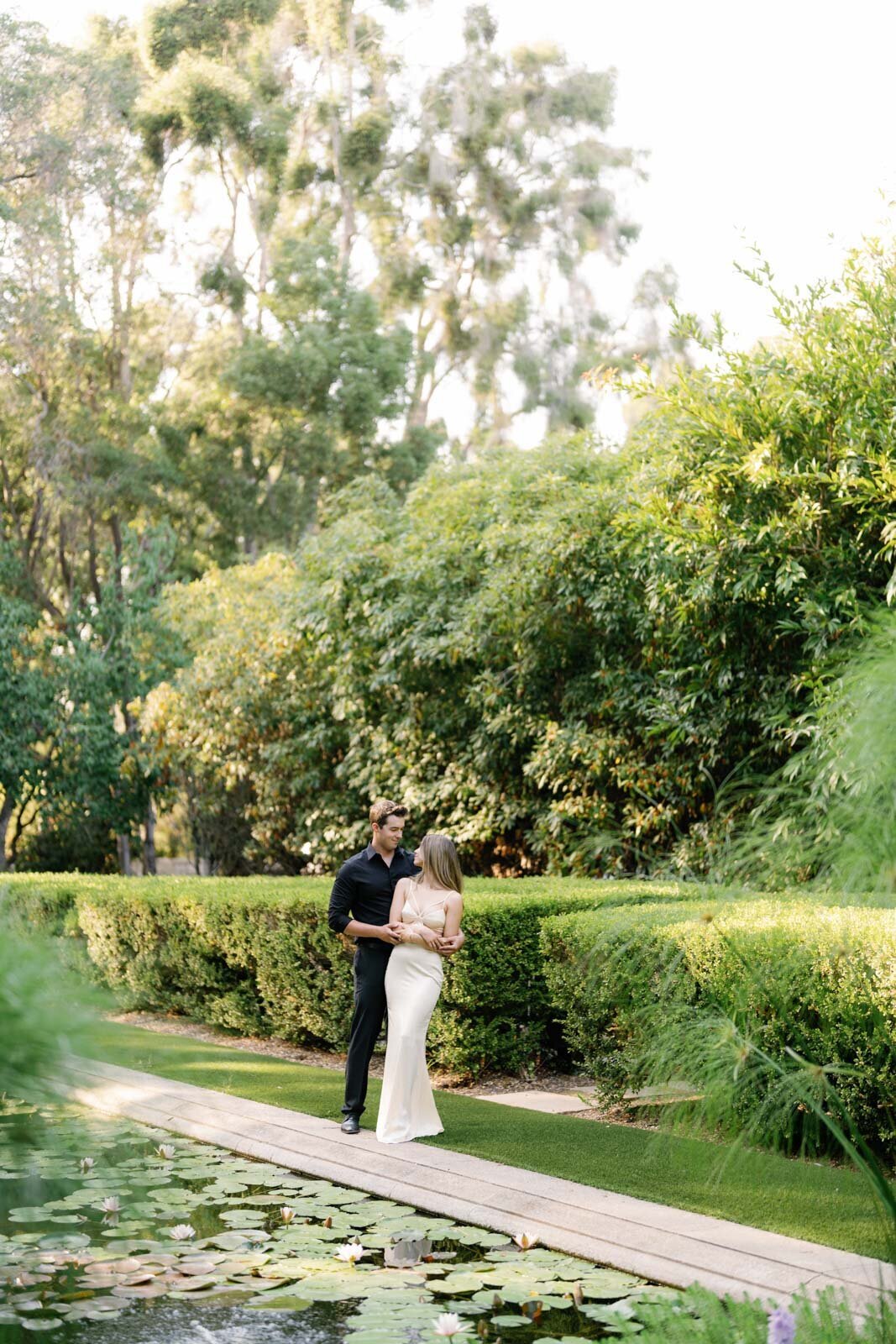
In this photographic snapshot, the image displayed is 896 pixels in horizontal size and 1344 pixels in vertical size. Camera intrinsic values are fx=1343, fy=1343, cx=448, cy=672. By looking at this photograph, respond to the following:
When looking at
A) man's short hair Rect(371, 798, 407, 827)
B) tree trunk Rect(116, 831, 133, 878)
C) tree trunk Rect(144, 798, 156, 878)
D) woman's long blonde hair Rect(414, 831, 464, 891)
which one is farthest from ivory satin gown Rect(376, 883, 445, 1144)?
tree trunk Rect(116, 831, 133, 878)

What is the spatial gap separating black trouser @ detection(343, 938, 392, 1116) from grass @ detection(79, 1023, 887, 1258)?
532 millimetres

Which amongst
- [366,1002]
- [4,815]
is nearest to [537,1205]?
[366,1002]

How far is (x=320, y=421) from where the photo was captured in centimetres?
3017

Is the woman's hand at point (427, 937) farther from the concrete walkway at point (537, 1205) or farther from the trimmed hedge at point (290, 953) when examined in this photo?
the trimmed hedge at point (290, 953)

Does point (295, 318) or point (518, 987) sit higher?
point (295, 318)

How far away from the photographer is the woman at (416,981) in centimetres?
756

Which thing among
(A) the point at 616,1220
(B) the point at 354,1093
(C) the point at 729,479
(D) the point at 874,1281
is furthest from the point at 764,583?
(D) the point at 874,1281

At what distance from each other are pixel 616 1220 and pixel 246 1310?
5.45 ft

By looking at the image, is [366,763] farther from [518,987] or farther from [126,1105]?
[126,1105]

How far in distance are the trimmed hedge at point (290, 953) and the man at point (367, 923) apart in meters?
1.50

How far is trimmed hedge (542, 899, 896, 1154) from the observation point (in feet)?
18.6

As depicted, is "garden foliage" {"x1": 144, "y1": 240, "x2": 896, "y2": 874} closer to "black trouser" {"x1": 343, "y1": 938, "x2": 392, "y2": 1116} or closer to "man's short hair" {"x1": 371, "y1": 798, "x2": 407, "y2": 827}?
"man's short hair" {"x1": 371, "y1": 798, "x2": 407, "y2": 827}

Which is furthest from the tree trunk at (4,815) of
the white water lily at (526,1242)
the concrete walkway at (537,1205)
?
the white water lily at (526,1242)

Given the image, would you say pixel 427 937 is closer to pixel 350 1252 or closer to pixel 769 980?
pixel 350 1252
